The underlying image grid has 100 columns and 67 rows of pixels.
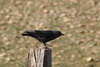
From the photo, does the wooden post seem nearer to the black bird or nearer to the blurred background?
the black bird

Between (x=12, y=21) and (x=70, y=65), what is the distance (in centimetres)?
578

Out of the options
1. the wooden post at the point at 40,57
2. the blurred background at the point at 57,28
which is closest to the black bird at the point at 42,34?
the wooden post at the point at 40,57

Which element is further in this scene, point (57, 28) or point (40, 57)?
point (57, 28)

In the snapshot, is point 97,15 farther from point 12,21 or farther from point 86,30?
point 12,21

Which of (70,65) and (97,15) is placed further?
(97,15)

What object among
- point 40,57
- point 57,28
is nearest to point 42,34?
point 40,57

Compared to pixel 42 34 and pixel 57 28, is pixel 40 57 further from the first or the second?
pixel 57 28

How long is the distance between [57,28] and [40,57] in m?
9.31

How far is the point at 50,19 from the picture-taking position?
1659 centimetres

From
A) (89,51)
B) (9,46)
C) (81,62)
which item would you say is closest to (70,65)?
(81,62)

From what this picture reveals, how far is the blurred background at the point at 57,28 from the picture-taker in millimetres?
11914

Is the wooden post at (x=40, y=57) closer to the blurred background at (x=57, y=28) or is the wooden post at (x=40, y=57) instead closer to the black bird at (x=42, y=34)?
the black bird at (x=42, y=34)

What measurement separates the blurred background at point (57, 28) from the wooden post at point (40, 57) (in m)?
4.56

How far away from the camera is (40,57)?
244 inches
